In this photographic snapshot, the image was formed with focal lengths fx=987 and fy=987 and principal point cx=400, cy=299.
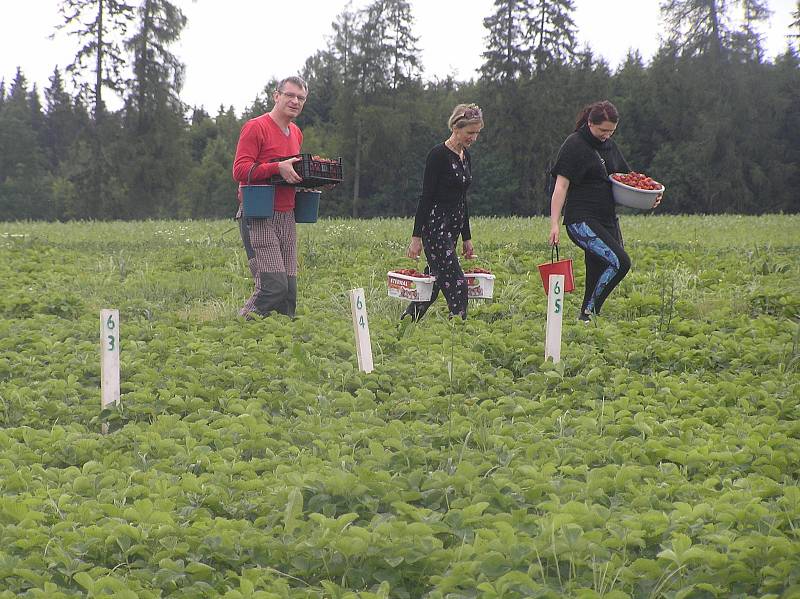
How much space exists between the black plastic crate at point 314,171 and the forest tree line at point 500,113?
3408cm

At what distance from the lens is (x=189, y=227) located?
21141mm

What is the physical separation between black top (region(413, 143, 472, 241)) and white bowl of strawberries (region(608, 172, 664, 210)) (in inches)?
47.0

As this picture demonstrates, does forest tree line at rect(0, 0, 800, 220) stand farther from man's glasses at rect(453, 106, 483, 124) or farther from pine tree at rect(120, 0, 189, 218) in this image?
man's glasses at rect(453, 106, 483, 124)

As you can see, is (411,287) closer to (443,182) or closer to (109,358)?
(443,182)

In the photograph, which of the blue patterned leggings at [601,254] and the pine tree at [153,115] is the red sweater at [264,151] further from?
the pine tree at [153,115]

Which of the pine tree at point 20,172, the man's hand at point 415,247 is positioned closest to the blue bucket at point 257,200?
the man's hand at point 415,247

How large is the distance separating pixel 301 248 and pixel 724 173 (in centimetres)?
3514

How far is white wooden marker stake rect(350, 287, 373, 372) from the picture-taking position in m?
6.28

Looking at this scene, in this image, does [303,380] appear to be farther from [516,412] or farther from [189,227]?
[189,227]

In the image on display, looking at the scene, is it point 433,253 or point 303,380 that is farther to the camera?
point 433,253

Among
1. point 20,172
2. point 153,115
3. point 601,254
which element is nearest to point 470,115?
point 601,254

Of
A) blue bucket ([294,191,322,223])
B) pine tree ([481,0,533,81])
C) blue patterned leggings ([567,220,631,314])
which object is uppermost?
pine tree ([481,0,533,81])

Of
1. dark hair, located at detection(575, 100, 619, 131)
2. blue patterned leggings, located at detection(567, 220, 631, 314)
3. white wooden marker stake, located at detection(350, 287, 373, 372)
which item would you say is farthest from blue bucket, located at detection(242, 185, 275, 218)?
dark hair, located at detection(575, 100, 619, 131)

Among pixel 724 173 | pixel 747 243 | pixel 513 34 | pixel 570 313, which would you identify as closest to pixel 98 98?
pixel 513 34
